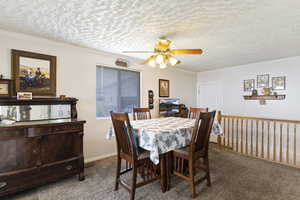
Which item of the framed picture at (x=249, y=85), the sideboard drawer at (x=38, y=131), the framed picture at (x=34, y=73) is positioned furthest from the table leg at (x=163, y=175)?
the framed picture at (x=249, y=85)

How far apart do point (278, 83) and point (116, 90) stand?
4167mm

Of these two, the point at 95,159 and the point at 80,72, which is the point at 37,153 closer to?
the point at 95,159

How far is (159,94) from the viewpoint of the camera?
4.35 metres

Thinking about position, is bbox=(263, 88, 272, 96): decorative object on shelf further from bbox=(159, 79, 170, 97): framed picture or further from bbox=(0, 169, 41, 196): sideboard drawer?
bbox=(0, 169, 41, 196): sideboard drawer

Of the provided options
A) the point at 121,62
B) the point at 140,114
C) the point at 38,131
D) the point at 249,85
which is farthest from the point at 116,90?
the point at 249,85

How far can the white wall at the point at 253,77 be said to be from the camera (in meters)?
3.64

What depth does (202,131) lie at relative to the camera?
1961mm

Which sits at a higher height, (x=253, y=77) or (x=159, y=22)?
(x=159, y=22)

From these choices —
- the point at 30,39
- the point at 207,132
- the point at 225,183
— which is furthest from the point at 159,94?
the point at 30,39

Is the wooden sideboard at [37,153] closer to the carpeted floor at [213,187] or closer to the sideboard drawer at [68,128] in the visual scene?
the sideboard drawer at [68,128]

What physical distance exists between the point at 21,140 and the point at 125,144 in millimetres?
1324

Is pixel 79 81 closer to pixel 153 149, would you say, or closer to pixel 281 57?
pixel 153 149

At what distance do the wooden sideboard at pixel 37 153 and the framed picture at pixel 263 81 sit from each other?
4.63m

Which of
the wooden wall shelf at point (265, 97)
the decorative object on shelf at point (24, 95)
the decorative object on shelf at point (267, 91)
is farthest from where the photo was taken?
the decorative object on shelf at point (267, 91)
